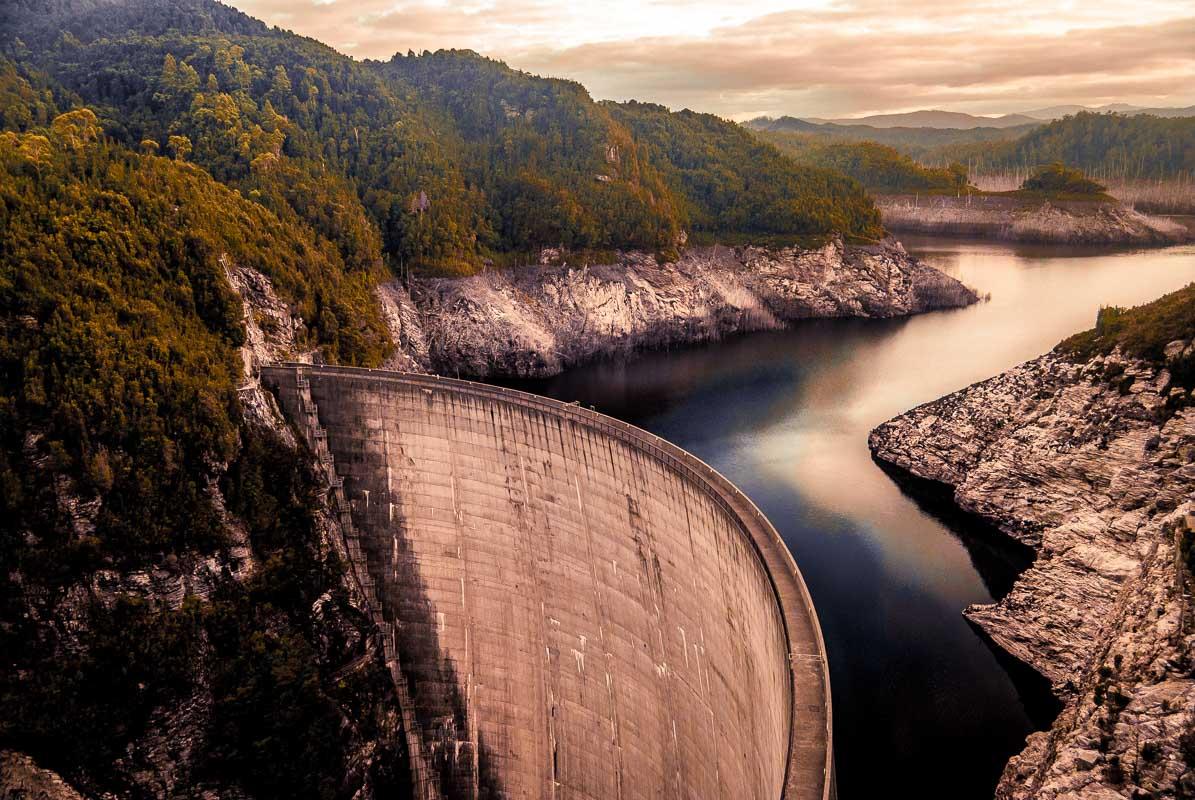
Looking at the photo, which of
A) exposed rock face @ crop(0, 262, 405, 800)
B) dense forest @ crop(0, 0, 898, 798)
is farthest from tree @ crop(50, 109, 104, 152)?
exposed rock face @ crop(0, 262, 405, 800)

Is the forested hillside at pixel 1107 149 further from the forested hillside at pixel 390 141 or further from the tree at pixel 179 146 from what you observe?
the tree at pixel 179 146

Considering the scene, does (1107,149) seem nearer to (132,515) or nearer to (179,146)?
(179,146)

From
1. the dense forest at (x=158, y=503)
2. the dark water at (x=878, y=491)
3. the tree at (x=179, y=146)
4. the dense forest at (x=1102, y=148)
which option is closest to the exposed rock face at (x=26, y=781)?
the dense forest at (x=158, y=503)

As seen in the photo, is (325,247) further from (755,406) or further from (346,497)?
(755,406)

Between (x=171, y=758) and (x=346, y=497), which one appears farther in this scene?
(x=346, y=497)

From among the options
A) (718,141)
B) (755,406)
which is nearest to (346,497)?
(755,406)

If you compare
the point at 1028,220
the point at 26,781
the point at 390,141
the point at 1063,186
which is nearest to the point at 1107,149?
the point at 1063,186
